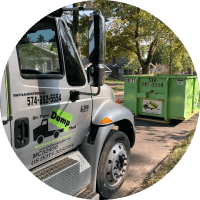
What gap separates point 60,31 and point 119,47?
13.4 meters

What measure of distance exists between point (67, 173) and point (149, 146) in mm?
3340

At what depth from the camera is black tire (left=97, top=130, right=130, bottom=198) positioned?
8.98ft

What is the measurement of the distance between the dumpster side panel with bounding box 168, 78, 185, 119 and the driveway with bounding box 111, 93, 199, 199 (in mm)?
493

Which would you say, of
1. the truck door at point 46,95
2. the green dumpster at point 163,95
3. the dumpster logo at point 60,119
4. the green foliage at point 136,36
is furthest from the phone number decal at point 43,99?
the green foliage at point 136,36

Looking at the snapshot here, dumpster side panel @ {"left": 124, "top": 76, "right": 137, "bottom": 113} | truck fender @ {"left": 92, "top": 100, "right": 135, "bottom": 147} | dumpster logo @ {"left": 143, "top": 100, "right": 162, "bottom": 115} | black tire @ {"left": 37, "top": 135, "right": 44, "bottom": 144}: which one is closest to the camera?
black tire @ {"left": 37, "top": 135, "right": 44, "bottom": 144}

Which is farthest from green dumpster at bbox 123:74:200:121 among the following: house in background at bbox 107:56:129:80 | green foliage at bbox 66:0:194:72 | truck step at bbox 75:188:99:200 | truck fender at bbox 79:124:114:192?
truck step at bbox 75:188:99:200

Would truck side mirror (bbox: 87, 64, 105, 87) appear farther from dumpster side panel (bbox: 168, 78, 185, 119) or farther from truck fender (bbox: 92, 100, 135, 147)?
dumpster side panel (bbox: 168, 78, 185, 119)

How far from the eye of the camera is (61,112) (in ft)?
7.70

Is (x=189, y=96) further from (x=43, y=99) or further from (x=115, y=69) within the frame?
(x=43, y=99)

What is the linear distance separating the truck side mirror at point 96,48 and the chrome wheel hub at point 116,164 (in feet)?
4.37

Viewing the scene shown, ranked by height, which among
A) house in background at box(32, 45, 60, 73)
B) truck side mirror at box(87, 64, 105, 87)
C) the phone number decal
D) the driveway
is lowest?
the driveway

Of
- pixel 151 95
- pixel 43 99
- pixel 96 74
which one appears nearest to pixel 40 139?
pixel 43 99

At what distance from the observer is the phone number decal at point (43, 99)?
6.60 feet

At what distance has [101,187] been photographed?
9.10 feet
